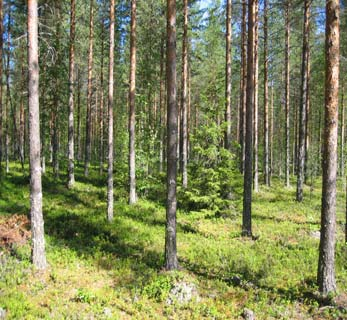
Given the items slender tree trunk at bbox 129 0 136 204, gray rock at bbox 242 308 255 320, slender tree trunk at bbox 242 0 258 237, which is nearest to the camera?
gray rock at bbox 242 308 255 320

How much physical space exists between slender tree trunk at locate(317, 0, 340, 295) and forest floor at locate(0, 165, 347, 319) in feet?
2.43

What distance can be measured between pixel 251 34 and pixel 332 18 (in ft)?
13.9

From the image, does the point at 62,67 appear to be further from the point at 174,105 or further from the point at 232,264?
the point at 232,264

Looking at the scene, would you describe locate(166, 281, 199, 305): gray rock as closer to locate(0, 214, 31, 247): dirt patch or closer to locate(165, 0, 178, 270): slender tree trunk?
locate(165, 0, 178, 270): slender tree trunk

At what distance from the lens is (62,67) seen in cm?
1958

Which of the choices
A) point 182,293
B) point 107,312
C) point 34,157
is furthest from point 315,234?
point 34,157

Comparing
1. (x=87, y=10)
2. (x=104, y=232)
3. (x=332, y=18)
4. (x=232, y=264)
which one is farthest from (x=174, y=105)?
(x=87, y=10)

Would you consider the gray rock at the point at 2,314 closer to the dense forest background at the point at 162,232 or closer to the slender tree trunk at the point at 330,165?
the dense forest background at the point at 162,232

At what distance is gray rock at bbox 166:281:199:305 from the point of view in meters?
7.92

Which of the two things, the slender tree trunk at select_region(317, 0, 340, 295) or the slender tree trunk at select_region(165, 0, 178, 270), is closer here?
the slender tree trunk at select_region(317, 0, 340, 295)

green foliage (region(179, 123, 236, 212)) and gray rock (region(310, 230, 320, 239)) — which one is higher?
green foliage (region(179, 123, 236, 212))

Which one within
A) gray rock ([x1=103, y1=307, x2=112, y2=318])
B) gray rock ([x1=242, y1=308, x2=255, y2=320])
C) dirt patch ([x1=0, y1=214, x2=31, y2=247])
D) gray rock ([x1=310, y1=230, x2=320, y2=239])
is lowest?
gray rock ([x1=242, y1=308, x2=255, y2=320])

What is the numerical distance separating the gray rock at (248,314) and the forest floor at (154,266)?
222 millimetres

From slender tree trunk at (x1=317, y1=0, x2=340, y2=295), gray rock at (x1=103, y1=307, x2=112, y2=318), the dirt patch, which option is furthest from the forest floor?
slender tree trunk at (x1=317, y1=0, x2=340, y2=295)
